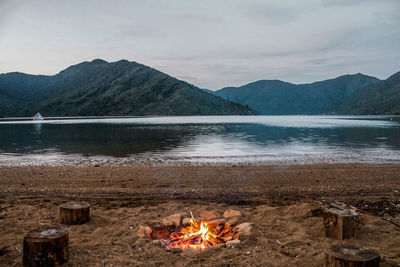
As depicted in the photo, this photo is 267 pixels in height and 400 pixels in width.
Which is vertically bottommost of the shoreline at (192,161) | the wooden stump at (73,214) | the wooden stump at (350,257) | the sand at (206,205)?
the shoreline at (192,161)

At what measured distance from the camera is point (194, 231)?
652cm

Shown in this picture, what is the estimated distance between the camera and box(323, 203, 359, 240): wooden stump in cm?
601

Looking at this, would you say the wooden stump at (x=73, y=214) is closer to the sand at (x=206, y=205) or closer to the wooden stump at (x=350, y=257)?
the sand at (x=206, y=205)

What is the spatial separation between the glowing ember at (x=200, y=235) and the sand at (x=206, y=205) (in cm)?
36

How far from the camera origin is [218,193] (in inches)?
401

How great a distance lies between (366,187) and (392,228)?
450 cm

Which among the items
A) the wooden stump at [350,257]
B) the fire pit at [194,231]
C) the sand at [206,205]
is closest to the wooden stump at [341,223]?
the sand at [206,205]

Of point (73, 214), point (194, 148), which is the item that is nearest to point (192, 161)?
point (194, 148)

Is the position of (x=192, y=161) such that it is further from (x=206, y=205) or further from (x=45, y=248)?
(x=45, y=248)

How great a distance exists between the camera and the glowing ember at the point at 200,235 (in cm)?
605

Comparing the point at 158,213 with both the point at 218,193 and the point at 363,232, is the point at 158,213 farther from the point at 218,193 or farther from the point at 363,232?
the point at 363,232

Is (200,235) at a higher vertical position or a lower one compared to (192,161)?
higher

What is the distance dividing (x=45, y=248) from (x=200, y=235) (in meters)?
2.74

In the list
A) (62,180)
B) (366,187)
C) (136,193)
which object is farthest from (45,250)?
(366,187)
